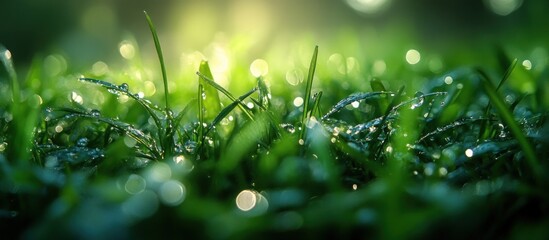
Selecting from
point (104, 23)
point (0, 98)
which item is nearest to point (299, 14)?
point (104, 23)

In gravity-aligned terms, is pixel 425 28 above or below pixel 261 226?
above

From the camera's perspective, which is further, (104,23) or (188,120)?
(104,23)

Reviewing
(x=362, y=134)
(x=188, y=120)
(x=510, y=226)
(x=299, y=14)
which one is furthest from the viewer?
(x=299, y=14)

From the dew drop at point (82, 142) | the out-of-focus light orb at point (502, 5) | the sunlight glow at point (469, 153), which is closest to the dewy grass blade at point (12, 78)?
the dew drop at point (82, 142)

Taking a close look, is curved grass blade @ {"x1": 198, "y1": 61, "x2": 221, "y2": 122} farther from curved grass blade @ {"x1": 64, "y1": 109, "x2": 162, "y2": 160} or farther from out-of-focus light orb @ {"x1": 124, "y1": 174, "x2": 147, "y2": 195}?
out-of-focus light orb @ {"x1": 124, "y1": 174, "x2": 147, "y2": 195}

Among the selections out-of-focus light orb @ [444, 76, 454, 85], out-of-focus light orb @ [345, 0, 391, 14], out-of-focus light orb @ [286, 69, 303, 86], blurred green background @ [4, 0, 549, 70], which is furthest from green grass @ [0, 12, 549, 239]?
out-of-focus light orb @ [345, 0, 391, 14]

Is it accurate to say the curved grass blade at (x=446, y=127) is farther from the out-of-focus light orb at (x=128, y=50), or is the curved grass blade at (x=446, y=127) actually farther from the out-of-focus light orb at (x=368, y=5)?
the out-of-focus light orb at (x=368, y=5)

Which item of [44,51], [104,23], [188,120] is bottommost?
[188,120]

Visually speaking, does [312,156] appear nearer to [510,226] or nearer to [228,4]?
[510,226]
